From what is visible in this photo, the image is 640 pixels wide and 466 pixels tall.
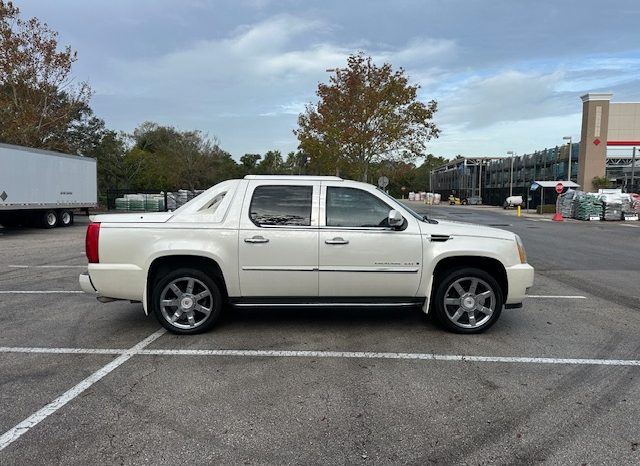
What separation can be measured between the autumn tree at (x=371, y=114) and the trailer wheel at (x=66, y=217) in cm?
1512

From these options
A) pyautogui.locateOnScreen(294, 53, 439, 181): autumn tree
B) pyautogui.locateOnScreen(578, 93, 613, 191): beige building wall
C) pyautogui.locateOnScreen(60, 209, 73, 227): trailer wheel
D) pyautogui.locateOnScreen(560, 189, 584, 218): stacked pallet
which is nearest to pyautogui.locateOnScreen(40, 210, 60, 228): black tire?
pyautogui.locateOnScreen(60, 209, 73, 227): trailer wheel

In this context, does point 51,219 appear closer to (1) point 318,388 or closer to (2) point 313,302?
(2) point 313,302

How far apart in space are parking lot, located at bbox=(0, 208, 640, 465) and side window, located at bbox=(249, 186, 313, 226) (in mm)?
1298

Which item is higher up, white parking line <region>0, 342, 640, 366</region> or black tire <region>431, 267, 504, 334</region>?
black tire <region>431, 267, 504, 334</region>

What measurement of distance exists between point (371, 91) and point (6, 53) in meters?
21.3

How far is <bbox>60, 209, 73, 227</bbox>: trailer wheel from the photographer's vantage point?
23.7 metres

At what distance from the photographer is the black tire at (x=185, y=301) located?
554 cm

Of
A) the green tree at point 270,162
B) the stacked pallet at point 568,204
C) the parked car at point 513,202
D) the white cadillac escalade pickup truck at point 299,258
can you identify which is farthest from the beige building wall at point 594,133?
the green tree at point 270,162

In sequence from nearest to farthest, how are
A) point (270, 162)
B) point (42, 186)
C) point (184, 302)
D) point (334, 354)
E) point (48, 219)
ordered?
point (334, 354) < point (184, 302) < point (42, 186) < point (48, 219) < point (270, 162)

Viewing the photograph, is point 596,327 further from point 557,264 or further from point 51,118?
point 51,118

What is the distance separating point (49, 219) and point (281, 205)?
20661 millimetres

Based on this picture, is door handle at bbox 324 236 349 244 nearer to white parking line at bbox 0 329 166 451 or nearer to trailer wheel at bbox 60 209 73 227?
white parking line at bbox 0 329 166 451

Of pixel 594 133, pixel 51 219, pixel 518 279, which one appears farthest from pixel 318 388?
pixel 594 133

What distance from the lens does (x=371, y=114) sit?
29.2 m
